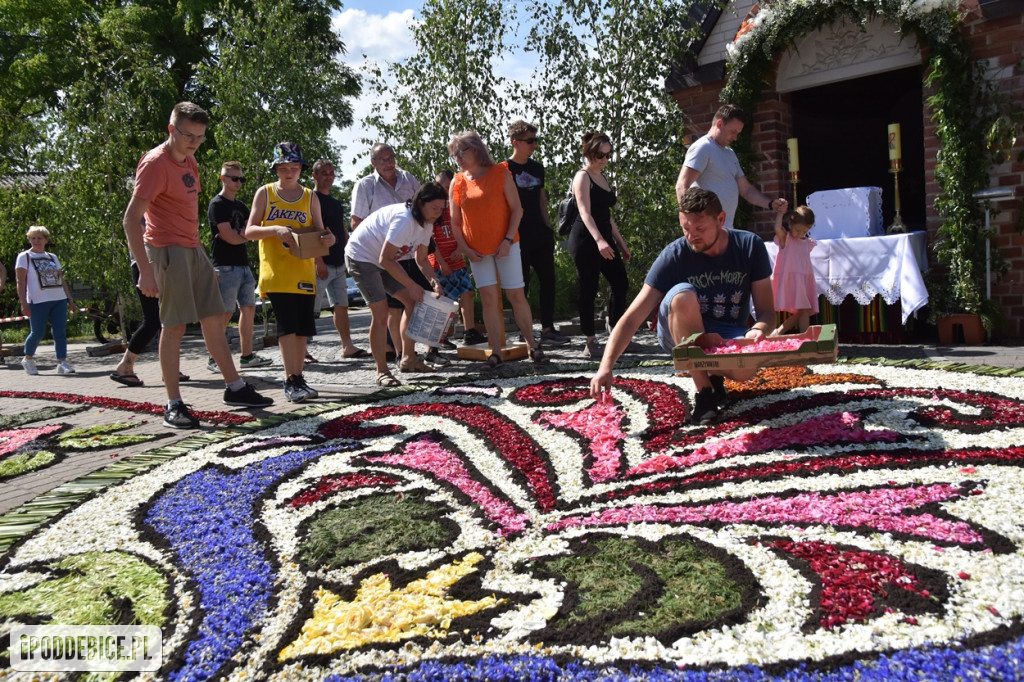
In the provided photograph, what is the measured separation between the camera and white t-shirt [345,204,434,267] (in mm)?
6324

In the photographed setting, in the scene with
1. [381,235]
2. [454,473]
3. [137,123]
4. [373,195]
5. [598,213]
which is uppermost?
[137,123]

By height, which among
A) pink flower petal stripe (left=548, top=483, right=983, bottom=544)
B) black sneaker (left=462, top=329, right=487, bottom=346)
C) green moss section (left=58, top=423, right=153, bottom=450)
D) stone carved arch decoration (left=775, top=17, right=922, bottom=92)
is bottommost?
pink flower petal stripe (left=548, top=483, right=983, bottom=544)

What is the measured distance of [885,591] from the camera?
2.25 metres

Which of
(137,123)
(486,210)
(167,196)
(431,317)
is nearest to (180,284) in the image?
(167,196)

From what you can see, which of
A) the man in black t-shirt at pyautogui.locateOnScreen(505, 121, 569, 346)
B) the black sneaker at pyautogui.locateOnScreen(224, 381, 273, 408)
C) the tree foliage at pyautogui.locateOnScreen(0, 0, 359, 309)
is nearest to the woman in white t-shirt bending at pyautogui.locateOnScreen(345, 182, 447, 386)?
the black sneaker at pyautogui.locateOnScreen(224, 381, 273, 408)

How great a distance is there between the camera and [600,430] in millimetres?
4363

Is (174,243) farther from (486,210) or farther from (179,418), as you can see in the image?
(486,210)

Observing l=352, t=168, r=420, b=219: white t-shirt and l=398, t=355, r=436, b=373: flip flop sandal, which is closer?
l=398, t=355, r=436, b=373: flip flop sandal

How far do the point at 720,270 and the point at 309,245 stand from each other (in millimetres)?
2975

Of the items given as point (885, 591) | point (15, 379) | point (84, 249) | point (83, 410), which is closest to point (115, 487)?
point (83, 410)

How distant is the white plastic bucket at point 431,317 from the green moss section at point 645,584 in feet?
12.7

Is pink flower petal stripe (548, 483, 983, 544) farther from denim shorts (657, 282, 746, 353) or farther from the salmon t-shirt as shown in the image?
the salmon t-shirt

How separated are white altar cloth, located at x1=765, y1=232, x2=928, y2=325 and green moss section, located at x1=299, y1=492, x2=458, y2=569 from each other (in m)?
Answer: 5.30

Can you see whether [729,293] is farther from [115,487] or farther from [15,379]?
[15,379]
